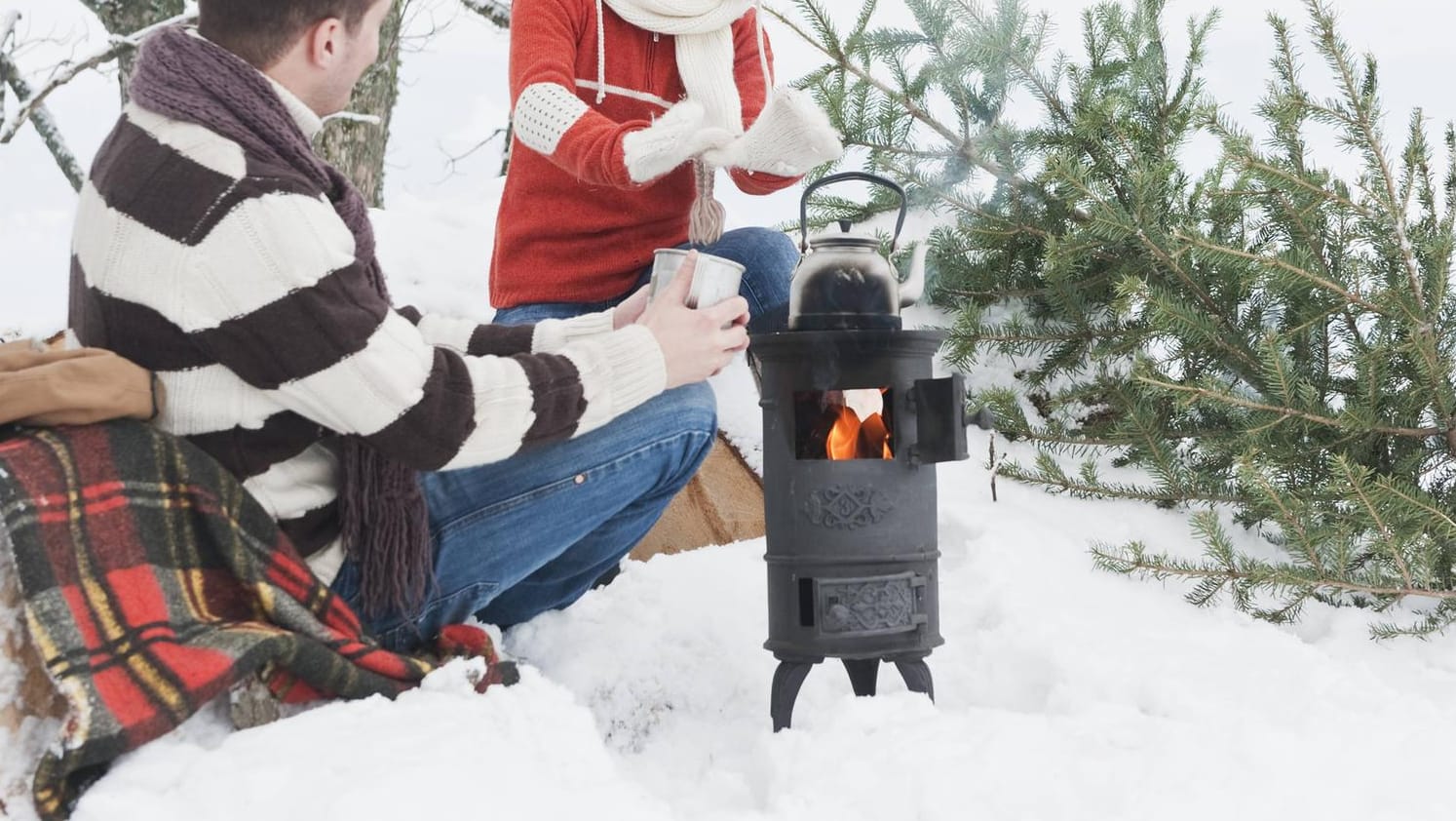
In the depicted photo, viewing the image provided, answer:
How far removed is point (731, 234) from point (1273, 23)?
4.76 ft

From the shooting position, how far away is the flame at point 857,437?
2.26 meters

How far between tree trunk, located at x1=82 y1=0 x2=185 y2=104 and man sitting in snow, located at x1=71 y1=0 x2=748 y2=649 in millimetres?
4526

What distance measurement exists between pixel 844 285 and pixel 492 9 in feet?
15.2

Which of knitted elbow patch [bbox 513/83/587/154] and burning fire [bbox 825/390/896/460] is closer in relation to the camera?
burning fire [bbox 825/390/896/460]

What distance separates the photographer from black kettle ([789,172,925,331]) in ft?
7.36

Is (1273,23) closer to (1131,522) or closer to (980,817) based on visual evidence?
(1131,522)

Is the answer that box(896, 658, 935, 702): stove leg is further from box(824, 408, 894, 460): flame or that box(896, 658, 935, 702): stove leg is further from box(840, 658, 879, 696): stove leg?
box(824, 408, 894, 460): flame

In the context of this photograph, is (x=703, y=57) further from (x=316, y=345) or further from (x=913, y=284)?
(x=316, y=345)

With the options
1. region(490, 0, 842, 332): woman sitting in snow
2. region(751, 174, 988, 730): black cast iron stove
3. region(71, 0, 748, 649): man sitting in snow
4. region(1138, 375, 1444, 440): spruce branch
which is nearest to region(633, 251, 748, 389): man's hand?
region(71, 0, 748, 649): man sitting in snow

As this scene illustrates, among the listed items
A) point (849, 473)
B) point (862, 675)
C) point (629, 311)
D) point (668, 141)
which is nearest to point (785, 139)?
point (668, 141)

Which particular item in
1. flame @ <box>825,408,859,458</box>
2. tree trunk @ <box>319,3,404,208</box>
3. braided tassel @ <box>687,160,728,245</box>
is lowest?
flame @ <box>825,408,859,458</box>

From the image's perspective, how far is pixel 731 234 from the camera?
114 inches

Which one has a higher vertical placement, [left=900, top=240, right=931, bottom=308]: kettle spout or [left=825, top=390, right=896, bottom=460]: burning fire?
Answer: [left=900, top=240, right=931, bottom=308]: kettle spout

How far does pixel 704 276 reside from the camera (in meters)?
2.05
